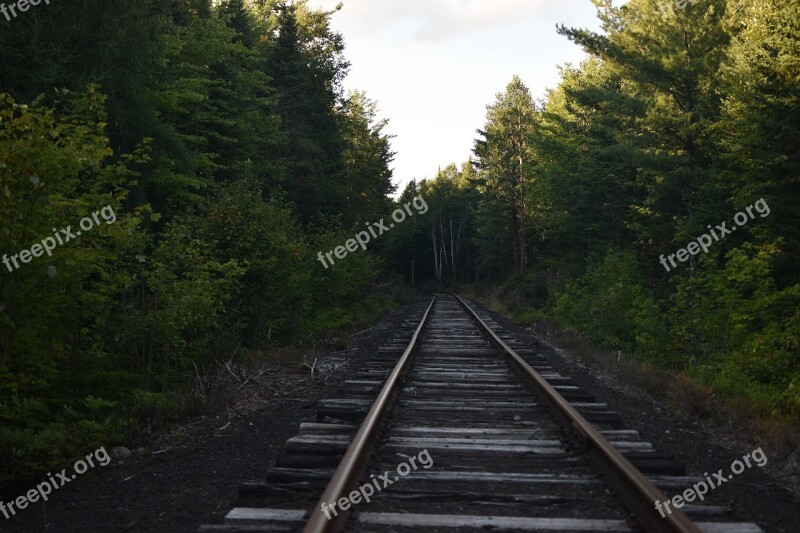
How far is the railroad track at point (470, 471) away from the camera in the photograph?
11.9 feet

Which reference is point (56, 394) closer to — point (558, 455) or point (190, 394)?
point (190, 394)

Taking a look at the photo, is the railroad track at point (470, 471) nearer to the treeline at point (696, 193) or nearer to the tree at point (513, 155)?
the treeline at point (696, 193)

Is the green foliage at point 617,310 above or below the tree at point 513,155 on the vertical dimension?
below

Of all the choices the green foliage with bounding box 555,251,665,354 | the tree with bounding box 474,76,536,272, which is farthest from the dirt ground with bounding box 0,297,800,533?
the tree with bounding box 474,76,536,272

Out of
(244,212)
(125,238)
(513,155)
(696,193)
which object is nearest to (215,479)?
(125,238)

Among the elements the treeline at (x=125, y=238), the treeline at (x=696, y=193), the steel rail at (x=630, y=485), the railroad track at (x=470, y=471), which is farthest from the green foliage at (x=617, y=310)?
the steel rail at (x=630, y=485)

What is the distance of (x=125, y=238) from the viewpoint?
6047 millimetres

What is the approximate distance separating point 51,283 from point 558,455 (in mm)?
4634

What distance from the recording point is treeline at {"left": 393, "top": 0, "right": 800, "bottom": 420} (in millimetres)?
10180

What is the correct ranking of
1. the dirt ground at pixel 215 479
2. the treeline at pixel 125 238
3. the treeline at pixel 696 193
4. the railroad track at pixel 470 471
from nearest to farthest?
1. the railroad track at pixel 470 471
2. the dirt ground at pixel 215 479
3. the treeline at pixel 125 238
4. the treeline at pixel 696 193

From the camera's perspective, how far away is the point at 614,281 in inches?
708

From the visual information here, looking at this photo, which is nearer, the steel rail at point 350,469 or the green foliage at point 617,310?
the steel rail at point 350,469

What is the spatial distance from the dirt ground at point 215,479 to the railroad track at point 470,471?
359 mm

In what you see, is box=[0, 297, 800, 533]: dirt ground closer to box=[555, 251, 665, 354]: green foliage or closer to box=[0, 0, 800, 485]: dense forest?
box=[0, 0, 800, 485]: dense forest
